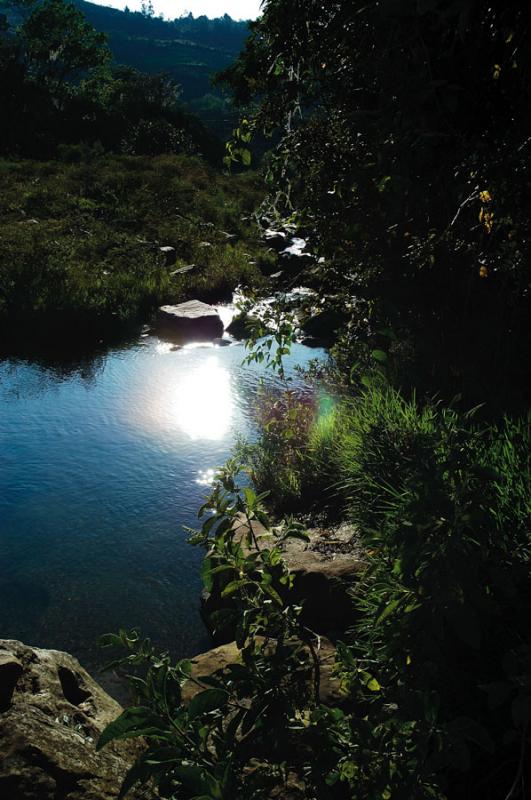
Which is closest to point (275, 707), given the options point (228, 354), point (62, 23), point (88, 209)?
point (228, 354)

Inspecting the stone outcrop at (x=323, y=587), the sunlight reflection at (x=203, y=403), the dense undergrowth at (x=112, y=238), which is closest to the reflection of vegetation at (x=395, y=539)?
the stone outcrop at (x=323, y=587)

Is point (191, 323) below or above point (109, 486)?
above

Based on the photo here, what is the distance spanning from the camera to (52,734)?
2.48 m

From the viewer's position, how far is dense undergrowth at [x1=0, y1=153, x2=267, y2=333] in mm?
12852

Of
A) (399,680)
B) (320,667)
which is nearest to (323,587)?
(320,667)

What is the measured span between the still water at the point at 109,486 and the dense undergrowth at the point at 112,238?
2.42m

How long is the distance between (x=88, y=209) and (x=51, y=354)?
1194 centimetres

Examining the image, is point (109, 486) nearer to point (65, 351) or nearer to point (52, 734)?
point (52, 734)

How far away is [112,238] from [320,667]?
56.0 ft

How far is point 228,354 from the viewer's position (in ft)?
37.6

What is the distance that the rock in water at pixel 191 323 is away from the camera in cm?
1252

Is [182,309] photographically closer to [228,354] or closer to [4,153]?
[228,354]

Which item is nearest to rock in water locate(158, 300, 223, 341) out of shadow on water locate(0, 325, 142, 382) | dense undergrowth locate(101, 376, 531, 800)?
shadow on water locate(0, 325, 142, 382)

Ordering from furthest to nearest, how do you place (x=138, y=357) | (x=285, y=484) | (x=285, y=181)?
(x=138, y=357) → (x=285, y=484) → (x=285, y=181)
